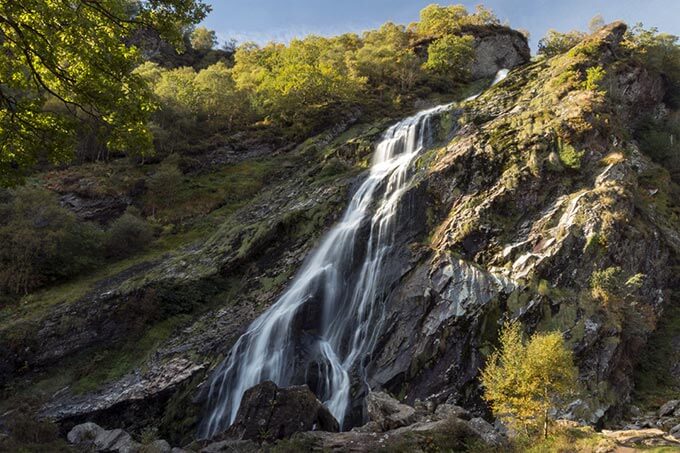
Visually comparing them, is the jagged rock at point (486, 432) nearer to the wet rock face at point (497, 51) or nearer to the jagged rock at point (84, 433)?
the jagged rock at point (84, 433)

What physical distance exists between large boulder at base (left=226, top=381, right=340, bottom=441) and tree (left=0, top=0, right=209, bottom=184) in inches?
329

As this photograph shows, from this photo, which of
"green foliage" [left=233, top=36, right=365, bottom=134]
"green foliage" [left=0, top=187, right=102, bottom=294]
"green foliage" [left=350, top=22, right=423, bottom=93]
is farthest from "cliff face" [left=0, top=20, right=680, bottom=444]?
"green foliage" [left=350, top=22, right=423, bottom=93]

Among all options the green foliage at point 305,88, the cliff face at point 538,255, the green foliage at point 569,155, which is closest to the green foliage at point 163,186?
the green foliage at point 305,88

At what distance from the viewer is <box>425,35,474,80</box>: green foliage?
49.8m

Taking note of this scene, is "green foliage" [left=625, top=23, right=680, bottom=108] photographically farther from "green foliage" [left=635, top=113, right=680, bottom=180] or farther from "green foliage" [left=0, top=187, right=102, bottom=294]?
"green foliage" [left=0, top=187, right=102, bottom=294]

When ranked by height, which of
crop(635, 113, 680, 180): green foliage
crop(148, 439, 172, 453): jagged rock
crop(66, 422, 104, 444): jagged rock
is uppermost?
A: crop(635, 113, 680, 180): green foliage

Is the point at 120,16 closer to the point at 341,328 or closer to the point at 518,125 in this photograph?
the point at 341,328

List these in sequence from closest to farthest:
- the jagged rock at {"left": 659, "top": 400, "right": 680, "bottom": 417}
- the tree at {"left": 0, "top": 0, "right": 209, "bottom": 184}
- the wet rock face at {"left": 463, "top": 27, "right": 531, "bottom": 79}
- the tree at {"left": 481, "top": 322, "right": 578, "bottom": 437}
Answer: the tree at {"left": 0, "top": 0, "right": 209, "bottom": 184}, the tree at {"left": 481, "top": 322, "right": 578, "bottom": 437}, the jagged rock at {"left": 659, "top": 400, "right": 680, "bottom": 417}, the wet rock face at {"left": 463, "top": 27, "right": 531, "bottom": 79}

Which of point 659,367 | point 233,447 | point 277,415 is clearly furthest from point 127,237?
point 659,367

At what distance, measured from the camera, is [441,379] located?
16188mm

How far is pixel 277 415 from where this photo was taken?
43.7ft

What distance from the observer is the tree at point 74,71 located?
8414mm

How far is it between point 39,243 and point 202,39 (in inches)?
2818

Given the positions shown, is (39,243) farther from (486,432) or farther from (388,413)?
(486,432)
